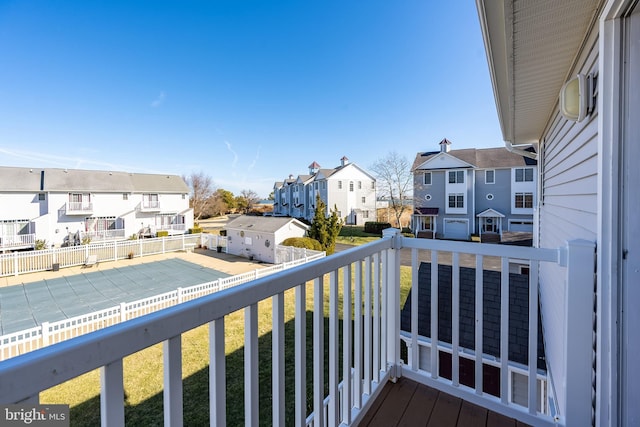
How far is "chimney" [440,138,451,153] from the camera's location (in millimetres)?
16469

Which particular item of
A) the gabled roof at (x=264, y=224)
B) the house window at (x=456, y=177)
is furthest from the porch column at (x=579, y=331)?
the house window at (x=456, y=177)

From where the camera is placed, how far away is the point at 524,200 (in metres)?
14.8

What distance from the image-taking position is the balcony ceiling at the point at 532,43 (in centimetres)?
142

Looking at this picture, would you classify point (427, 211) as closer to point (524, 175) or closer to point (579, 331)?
point (524, 175)

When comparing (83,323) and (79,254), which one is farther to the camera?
(79,254)

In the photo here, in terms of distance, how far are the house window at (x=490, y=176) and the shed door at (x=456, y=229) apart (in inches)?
103

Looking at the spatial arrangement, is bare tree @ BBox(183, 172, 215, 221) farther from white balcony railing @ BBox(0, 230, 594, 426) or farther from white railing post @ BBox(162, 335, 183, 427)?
white railing post @ BBox(162, 335, 183, 427)

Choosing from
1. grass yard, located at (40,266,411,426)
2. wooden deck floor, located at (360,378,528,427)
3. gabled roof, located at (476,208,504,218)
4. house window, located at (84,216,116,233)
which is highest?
gabled roof, located at (476,208,504,218)

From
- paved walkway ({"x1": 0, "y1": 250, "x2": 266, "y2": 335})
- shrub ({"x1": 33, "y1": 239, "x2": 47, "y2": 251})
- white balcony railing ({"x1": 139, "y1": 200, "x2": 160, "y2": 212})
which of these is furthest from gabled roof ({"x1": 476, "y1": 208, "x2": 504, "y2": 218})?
shrub ({"x1": 33, "y1": 239, "x2": 47, "y2": 251})

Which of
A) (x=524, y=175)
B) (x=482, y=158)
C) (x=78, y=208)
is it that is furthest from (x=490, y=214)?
(x=78, y=208)

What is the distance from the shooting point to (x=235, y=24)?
9156 mm

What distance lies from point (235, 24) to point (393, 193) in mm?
14131

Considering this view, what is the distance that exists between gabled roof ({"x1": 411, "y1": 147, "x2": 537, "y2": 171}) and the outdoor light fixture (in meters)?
15.7

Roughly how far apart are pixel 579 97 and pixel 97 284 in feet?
42.8
